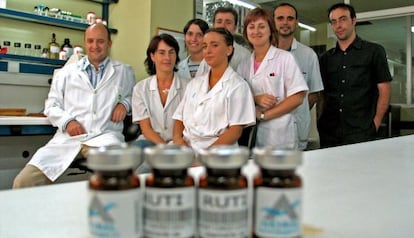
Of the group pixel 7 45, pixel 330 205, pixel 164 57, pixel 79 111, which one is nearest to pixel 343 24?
pixel 164 57

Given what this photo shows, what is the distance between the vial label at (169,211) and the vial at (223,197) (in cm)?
1

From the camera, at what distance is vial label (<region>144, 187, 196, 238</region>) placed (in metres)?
0.41

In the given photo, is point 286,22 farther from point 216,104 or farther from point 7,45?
point 7,45

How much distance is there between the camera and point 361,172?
1.14 m

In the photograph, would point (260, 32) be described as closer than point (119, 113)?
Yes

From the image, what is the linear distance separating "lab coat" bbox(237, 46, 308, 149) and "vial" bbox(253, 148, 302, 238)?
1.78 meters

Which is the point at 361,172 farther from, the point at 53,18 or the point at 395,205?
the point at 53,18

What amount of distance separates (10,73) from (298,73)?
2.35 meters

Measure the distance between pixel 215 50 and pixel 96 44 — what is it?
915 mm

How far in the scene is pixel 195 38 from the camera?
9.02 ft

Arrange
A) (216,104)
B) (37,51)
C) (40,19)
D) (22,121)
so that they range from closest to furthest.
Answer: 1. (216,104)
2. (22,121)
3. (40,19)
4. (37,51)

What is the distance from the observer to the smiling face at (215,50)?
221cm

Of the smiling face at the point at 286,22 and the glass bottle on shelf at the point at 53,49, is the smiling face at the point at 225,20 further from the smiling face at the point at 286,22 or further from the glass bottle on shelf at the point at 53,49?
the glass bottle on shelf at the point at 53,49

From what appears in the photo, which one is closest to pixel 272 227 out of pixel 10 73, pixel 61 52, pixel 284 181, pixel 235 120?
pixel 284 181
